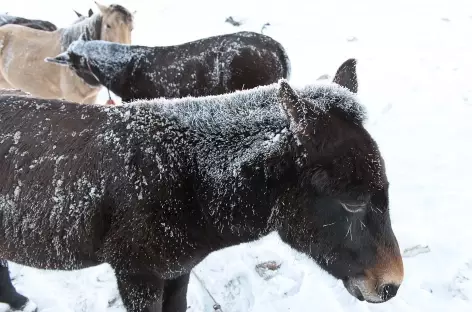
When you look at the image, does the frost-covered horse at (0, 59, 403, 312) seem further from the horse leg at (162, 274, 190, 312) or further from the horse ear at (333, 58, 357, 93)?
the horse leg at (162, 274, 190, 312)

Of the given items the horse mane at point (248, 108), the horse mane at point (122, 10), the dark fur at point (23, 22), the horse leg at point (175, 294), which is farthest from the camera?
the dark fur at point (23, 22)

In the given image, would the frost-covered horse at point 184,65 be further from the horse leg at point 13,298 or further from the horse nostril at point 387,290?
the horse nostril at point 387,290

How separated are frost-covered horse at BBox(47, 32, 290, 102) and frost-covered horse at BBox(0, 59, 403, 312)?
2.73m

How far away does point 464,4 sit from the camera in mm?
9125

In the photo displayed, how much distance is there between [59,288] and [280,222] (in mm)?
2703

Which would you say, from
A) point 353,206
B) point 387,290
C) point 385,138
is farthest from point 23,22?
point 387,290

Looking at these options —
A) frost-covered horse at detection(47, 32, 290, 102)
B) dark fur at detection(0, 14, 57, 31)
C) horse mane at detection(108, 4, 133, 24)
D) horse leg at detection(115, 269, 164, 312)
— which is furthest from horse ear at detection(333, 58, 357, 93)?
dark fur at detection(0, 14, 57, 31)

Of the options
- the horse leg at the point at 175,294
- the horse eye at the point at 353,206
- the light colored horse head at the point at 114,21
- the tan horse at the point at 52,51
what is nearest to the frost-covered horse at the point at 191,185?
the horse eye at the point at 353,206

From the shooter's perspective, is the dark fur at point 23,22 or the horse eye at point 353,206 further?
the dark fur at point 23,22

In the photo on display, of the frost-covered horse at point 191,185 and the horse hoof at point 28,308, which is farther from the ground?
the frost-covered horse at point 191,185

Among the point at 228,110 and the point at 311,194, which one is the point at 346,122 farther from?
the point at 228,110

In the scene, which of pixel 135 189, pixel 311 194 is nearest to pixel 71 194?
pixel 135 189

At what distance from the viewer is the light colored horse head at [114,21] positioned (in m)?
6.54

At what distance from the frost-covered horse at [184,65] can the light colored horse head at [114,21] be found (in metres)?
0.67
